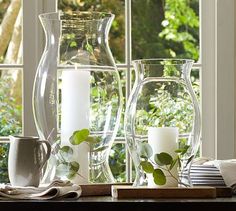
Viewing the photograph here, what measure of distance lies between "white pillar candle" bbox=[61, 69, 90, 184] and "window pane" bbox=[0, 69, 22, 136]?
981 millimetres

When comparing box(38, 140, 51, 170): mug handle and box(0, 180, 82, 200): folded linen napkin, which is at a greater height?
box(38, 140, 51, 170): mug handle

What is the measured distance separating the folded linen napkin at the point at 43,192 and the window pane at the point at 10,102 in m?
1.10

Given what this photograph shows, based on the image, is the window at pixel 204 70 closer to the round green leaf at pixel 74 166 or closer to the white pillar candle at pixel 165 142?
the round green leaf at pixel 74 166

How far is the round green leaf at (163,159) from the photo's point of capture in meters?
2.27

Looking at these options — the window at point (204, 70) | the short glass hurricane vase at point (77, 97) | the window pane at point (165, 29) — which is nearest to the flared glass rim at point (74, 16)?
the short glass hurricane vase at point (77, 97)

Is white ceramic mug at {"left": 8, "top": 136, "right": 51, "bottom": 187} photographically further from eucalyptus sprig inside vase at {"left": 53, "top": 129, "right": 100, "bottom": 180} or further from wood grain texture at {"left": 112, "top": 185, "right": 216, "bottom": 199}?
wood grain texture at {"left": 112, "top": 185, "right": 216, "bottom": 199}

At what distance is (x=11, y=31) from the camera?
346 centimetres

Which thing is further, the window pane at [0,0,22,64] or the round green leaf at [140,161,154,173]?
the window pane at [0,0,22,64]

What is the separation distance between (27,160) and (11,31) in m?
1.24

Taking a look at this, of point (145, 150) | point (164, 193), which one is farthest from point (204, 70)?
point (164, 193)

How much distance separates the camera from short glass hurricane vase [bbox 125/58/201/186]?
2301mm

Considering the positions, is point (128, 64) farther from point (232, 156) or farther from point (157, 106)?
point (157, 106)
